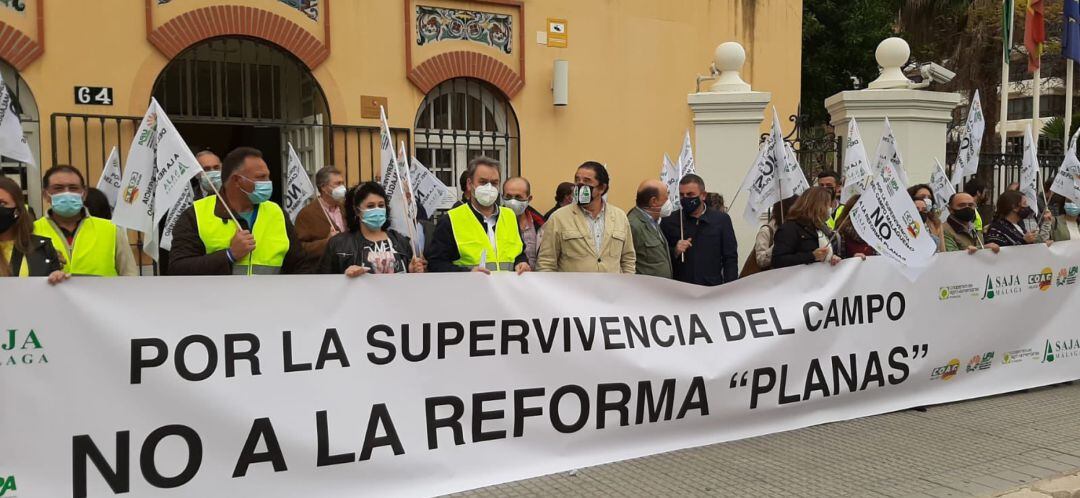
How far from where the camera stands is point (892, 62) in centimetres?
1045

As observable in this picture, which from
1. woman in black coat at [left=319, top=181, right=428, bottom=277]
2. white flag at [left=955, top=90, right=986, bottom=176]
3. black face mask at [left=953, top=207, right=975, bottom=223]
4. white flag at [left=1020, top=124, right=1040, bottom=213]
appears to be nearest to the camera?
woman in black coat at [left=319, top=181, right=428, bottom=277]

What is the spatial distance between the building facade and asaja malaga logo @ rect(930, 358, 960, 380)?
5840 mm

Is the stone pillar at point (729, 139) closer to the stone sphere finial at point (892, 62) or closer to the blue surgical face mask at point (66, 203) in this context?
the stone sphere finial at point (892, 62)

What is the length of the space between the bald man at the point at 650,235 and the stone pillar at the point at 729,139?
365cm

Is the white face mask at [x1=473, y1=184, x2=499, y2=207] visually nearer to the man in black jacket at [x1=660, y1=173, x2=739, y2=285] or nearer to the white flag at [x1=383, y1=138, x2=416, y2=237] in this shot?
the white flag at [x1=383, y1=138, x2=416, y2=237]

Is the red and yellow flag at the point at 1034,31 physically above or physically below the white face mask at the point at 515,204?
above

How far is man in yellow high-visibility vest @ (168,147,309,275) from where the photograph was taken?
4535mm

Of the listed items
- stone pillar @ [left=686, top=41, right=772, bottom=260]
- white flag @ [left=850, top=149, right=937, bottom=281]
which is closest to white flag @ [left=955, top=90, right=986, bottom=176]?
stone pillar @ [left=686, top=41, right=772, bottom=260]

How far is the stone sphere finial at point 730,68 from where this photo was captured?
10320 millimetres

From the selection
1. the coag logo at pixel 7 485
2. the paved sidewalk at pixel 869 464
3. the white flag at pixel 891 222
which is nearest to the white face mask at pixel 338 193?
the paved sidewalk at pixel 869 464

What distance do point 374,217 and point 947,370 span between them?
14.0 ft

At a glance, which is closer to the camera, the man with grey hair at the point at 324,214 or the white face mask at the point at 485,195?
the white face mask at the point at 485,195

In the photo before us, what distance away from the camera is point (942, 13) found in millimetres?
21891

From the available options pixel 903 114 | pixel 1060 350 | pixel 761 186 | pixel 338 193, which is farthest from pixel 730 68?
pixel 338 193
